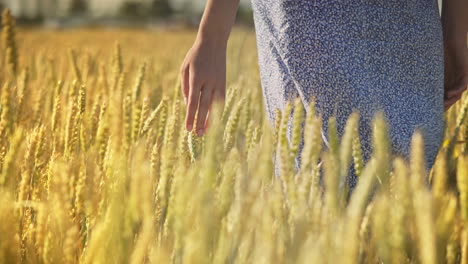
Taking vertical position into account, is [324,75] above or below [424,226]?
above

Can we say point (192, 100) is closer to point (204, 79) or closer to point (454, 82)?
point (204, 79)

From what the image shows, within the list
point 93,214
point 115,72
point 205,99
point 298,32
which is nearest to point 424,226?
point 93,214

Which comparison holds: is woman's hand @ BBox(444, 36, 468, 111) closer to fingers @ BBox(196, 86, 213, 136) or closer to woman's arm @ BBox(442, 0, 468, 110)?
woman's arm @ BBox(442, 0, 468, 110)

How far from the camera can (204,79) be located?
0.87 meters

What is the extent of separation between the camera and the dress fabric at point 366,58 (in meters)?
0.96

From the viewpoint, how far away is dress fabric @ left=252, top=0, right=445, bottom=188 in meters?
0.96

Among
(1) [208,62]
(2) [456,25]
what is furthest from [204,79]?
(2) [456,25]

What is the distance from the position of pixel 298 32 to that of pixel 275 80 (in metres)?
0.14

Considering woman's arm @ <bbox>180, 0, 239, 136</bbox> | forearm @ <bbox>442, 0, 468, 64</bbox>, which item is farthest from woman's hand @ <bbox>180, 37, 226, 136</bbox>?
forearm @ <bbox>442, 0, 468, 64</bbox>

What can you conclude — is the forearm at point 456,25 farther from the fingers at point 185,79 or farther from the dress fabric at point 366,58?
the fingers at point 185,79

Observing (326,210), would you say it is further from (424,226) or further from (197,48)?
(197,48)

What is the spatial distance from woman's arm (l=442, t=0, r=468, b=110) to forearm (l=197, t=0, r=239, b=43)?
1.51ft

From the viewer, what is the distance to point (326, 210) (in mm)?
527

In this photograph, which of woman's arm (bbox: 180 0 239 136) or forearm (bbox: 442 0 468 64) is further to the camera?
forearm (bbox: 442 0 468 64)
